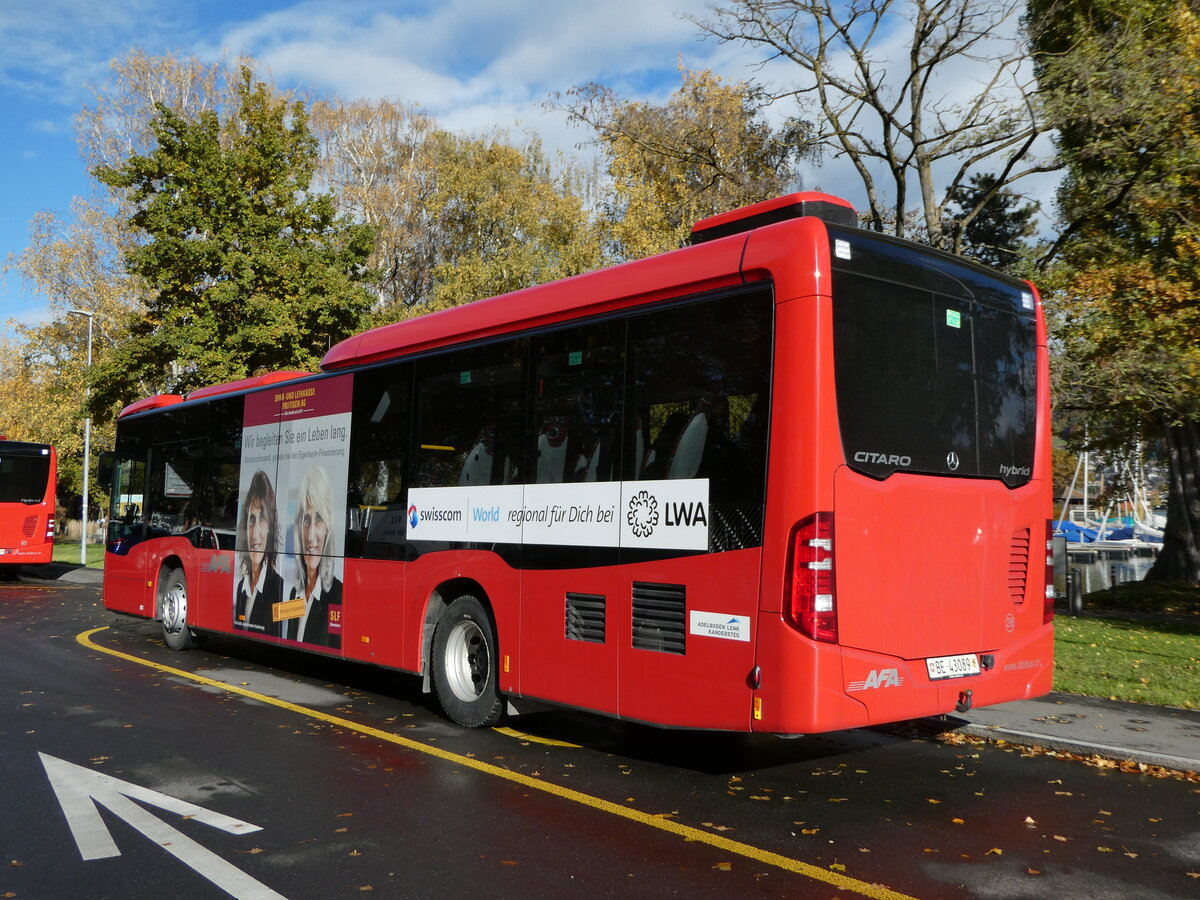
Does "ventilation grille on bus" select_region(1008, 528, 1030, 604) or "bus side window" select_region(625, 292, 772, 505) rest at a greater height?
"bus side window" select_region(625, 292, 772, 505)

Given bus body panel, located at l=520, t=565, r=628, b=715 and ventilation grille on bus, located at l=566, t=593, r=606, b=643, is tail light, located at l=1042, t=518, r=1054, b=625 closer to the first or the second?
bus body panel, located at l=520, t=565, r=628, b=715

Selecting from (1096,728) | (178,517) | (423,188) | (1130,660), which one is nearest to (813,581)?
(1096,728)

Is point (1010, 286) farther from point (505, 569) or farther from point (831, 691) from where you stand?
point (505, 569)

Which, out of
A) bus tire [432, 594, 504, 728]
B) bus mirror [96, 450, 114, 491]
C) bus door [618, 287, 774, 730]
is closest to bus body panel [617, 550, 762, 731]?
bus door [618, 287, 774, 730]

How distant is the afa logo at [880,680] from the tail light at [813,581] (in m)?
0.33

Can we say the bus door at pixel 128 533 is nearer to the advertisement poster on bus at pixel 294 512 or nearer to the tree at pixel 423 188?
the advertisement poster on bus at pixel 294 512

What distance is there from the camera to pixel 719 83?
27344 mm

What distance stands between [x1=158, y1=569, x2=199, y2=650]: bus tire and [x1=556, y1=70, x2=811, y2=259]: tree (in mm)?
12875

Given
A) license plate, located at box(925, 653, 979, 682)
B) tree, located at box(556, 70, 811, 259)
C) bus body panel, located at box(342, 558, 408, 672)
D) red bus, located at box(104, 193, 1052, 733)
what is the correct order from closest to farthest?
red bus, located at box(104, 193, 1052, 733), license plate, located at box(925, 653, 979, 682), bus body panel, located at box(342, 558, 408, 672), tree, located at box(556, 70, 811, 259)

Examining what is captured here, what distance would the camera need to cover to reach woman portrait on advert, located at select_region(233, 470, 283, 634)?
1115 centimetres

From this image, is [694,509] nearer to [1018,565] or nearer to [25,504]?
[1018,565]

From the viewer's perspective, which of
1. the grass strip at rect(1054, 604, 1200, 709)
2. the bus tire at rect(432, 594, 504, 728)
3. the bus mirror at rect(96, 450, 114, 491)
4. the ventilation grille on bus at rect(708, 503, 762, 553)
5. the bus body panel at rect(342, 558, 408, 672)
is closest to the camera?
the ventilation grille on bus at rect(708, 503, 762, 553)

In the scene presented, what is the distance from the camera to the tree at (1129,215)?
15.7 metres

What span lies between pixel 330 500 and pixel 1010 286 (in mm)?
6565
